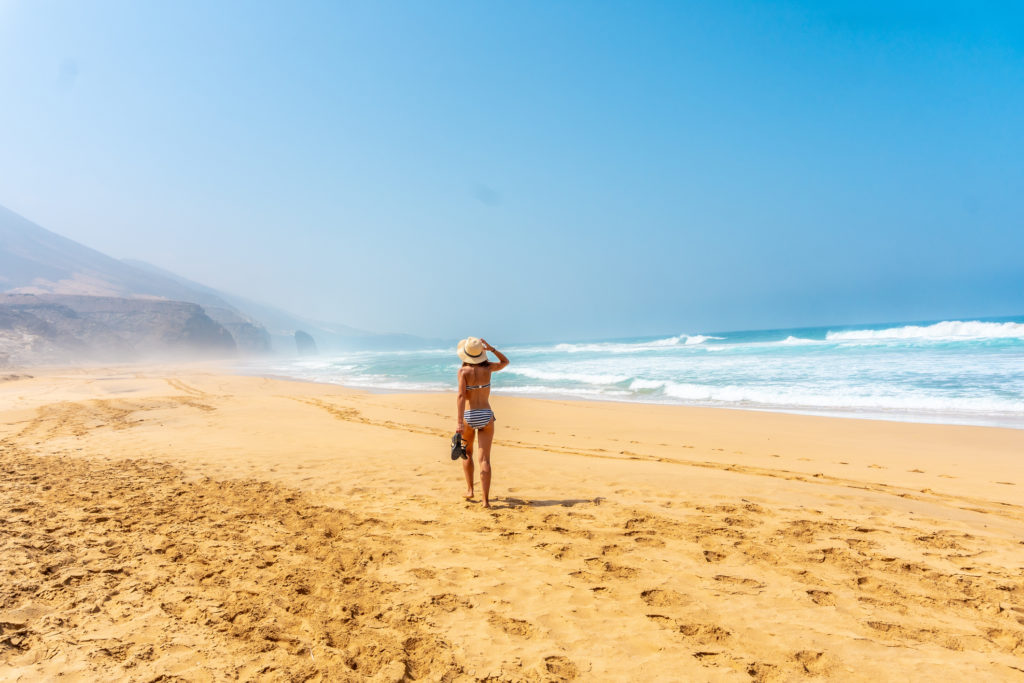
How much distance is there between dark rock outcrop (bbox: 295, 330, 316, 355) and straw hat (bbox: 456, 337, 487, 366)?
115132 mm

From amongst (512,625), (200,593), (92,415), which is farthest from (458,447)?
(92,415)

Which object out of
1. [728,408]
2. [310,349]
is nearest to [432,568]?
[728,408]

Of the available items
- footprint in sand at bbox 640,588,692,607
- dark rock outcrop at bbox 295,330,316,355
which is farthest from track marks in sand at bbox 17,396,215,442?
dark rock outcrop at bbox 295,330,316,355

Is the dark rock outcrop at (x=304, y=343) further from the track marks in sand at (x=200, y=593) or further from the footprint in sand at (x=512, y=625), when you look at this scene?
the footprint in sand at (x=512, y=625)

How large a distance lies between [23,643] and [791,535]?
5.73 metres

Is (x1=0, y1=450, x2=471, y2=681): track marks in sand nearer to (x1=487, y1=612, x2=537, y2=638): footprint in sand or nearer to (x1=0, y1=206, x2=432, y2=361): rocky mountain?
(x1=487, y1=612, x2=537, y2=638): footprint in sand

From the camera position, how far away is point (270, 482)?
264 inches

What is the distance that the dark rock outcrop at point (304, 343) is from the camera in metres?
113

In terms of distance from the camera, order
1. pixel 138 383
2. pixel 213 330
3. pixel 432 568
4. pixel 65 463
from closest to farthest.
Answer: pixel 432 568
pixel 65 463
pixel 138 383
pixel 213 330

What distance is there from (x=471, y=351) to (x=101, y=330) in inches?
3098

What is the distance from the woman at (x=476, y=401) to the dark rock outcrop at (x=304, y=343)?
4527 inches

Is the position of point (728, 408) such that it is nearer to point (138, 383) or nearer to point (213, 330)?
point (138, 383)

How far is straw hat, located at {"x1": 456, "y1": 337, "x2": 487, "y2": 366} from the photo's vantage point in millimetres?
5602

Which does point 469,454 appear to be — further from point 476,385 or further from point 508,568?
point 508,568
